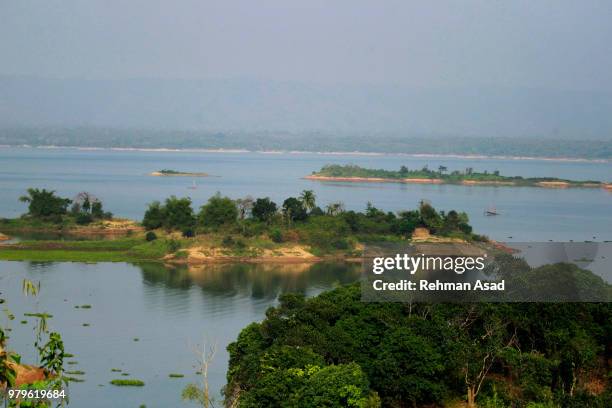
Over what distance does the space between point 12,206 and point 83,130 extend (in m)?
118

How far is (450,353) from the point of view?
37.1 feet

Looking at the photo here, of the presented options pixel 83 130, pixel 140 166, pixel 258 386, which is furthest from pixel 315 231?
pixel 83 130

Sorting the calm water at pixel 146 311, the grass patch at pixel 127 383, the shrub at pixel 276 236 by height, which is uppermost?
the shrub at pixel 276 236

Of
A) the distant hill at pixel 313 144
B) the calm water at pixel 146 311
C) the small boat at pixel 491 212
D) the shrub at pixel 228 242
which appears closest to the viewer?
the calm water at pixel 146 311

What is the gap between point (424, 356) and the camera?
36.5ft

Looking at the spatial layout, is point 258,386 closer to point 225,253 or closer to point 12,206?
point 225,253

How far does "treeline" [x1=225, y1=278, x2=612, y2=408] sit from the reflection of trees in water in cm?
1009

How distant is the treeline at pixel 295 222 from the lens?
30047mm

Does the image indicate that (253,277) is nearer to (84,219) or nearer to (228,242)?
(228,242)

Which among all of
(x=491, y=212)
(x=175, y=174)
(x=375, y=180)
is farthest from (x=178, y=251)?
(x=175, y=174)

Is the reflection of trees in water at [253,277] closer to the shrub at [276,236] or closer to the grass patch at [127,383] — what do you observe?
the shrub at [276,236]

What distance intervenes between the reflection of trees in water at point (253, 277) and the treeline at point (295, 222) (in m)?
2.12

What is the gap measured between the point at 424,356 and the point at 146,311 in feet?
33.3

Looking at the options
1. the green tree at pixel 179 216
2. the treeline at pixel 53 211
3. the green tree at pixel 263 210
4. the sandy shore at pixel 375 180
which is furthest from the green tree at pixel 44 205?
the sandy shore at pixel 375 180
